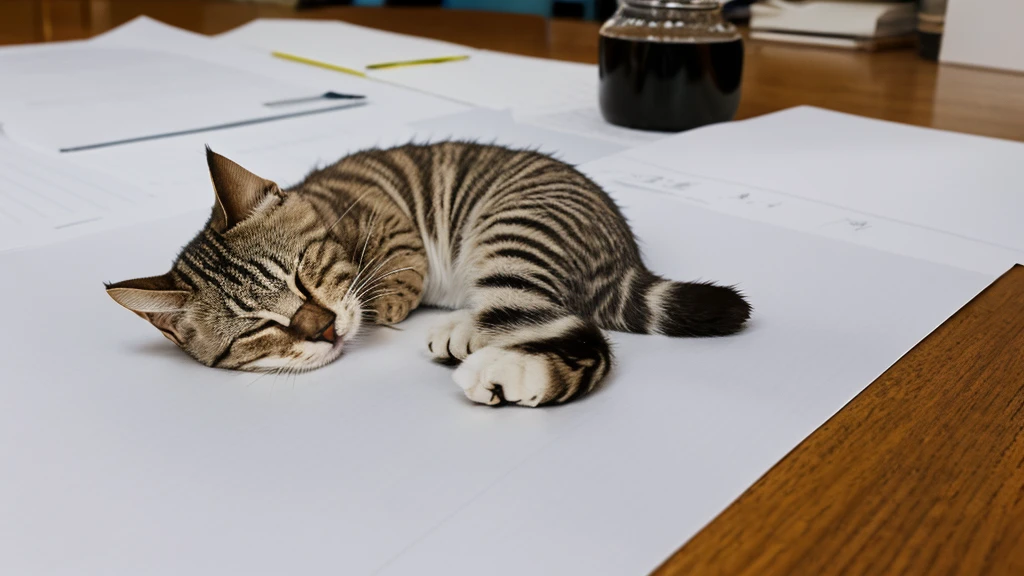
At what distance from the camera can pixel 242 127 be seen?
3.91ft

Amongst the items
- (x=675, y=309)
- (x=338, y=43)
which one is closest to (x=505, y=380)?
(x=675, y=309)

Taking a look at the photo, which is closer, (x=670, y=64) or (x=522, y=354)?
(x=522, y=354)

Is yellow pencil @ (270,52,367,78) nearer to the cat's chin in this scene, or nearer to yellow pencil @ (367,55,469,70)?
yellow pencil @ (367,55,469,70)

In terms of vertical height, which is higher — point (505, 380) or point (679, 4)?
point (679, 4)

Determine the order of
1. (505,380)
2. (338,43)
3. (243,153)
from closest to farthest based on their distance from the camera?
1. (505,380)
2. (243,153)
3. (338,43)

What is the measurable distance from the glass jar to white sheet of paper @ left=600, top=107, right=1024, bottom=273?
0.05 metres

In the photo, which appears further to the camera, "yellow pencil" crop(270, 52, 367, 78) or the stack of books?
the stack of books

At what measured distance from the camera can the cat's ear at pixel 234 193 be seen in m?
0.66

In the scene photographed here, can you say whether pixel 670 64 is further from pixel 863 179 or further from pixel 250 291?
pixel 250 291

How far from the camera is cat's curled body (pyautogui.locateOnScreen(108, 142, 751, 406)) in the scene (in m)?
0.59

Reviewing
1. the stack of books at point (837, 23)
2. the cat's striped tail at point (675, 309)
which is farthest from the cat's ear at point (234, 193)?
the stack of books at point (837, 23)

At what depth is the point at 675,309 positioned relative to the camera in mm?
616

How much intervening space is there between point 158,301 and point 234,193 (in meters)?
0.11

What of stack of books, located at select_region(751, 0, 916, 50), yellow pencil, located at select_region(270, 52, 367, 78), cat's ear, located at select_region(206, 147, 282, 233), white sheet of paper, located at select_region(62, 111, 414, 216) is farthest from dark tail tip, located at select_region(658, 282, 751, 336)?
stack of books, located at select_region(751, 0, 916, 50)
